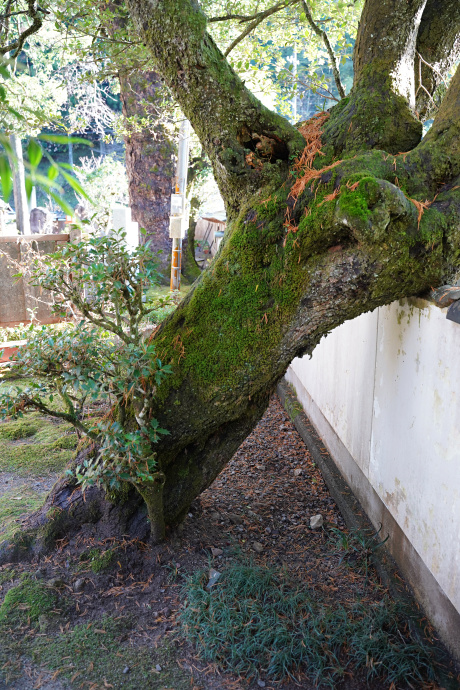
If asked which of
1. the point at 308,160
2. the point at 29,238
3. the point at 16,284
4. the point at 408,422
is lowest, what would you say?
the point at 408,422

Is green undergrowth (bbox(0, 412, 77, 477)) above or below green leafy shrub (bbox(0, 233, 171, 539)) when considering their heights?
below

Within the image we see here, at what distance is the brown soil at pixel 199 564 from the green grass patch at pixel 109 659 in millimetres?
40

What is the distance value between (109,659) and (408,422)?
2155 mm

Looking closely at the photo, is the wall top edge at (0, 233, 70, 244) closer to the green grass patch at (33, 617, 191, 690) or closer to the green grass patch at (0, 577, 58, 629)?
the green grass patch at (0, 577, 58, 629)

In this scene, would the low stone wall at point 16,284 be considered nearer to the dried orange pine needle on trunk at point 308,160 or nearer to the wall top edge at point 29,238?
the wall top edge at point 29,238

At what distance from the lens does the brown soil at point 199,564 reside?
2.82 m

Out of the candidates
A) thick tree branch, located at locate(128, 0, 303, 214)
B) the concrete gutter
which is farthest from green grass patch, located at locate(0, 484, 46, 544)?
thick tree branch, located at locate(128, 0, 303, 214)

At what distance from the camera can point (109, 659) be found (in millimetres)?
2863

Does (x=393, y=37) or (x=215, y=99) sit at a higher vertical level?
(x=393, y=37)

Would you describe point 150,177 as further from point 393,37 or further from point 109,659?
point 109,659

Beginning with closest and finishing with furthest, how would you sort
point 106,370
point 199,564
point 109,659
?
point 109,659 < point 106,370 < point 199,564

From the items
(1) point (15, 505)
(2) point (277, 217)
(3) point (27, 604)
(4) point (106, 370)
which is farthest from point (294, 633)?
(1) point (15, 505)

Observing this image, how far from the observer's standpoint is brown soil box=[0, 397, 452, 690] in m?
2.82

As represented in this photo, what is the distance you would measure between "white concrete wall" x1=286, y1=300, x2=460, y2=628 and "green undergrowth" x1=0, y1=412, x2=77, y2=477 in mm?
2748
